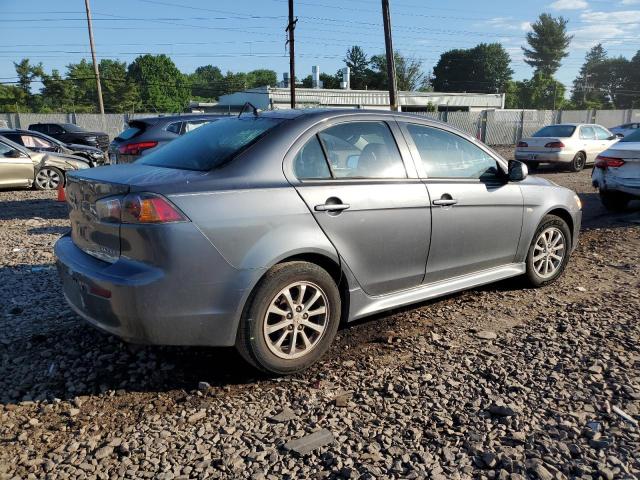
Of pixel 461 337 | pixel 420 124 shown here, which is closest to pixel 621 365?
pixel 461 337

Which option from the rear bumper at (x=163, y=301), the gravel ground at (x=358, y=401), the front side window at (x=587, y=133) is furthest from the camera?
the front side window at (x=587, y=133)

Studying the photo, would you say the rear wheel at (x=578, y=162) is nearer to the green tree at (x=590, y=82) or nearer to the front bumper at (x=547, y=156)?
the front bumper at (x=547, y=156)

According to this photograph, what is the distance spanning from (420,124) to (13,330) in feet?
11.5

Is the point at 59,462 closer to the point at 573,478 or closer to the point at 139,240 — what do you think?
the point at 139,240

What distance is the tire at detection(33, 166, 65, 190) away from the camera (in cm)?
1224

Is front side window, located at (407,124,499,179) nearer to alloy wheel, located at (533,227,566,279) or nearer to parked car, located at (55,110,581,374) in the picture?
parked car, located at (55,110,581,374)

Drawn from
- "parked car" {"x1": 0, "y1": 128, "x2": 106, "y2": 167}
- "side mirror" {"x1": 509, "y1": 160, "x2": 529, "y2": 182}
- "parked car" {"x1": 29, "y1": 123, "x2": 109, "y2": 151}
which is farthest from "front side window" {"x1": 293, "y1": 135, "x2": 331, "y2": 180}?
"parked car" {"x1": 29, "y1": 123, "x2": 109, "y2": 151}

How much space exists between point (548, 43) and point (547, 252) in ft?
427

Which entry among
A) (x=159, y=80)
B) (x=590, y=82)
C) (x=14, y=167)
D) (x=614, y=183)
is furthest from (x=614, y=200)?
(x=590, y=82)

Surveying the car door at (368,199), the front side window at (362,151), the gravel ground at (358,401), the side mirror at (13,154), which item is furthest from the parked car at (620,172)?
the side mirror at (13,154)

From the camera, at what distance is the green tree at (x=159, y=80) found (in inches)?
3939

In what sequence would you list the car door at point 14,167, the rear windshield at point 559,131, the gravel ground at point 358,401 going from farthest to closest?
the rear windshield at point 559,131, the car door at point 14,167, the gravel ground at point 358,401

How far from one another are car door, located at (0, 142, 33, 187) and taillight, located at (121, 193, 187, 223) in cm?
1070

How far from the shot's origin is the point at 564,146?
16.0 metres
